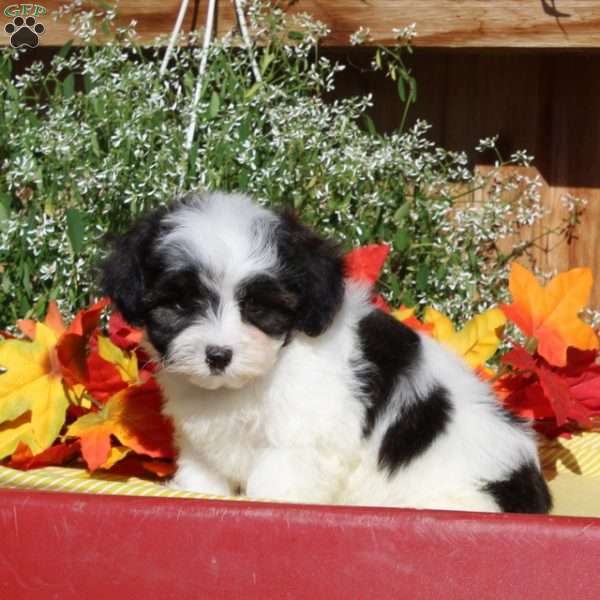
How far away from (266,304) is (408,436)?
2.15ft

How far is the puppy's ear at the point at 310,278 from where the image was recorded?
307 centimetres

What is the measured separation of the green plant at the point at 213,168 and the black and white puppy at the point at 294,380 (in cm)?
109

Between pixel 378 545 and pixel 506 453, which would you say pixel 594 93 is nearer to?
pixel 506 453

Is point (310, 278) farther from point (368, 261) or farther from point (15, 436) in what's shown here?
point (15, 436)

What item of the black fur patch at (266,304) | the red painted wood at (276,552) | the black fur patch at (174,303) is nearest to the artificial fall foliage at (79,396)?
the black fur patch at (174,303)

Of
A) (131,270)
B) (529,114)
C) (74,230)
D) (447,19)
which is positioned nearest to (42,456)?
(74,230)

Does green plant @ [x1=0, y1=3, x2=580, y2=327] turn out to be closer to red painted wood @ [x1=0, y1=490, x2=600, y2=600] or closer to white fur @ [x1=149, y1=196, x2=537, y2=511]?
white fur @ [x1=149, y1=196, x2=537, y2=511]

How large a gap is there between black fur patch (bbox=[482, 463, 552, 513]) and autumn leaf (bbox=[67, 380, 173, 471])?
117 cm

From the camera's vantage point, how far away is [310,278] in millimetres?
3076

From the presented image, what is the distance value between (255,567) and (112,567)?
341mm

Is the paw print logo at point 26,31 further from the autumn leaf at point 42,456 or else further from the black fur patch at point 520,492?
the black fur patch at point 520,492

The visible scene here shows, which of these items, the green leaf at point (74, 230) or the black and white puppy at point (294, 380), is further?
the green leaf at point (74, 230)

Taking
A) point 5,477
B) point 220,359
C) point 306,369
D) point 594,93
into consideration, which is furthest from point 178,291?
point 594,93

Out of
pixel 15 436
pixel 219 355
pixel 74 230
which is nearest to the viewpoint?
pixel 219 355
